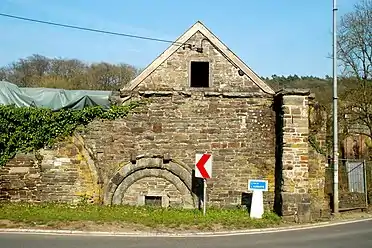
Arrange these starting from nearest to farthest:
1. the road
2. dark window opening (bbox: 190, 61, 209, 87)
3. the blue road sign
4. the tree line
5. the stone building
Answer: the road → the blue road sign → the stone building → dark window opening (bbox: 190, 61, 209, 87) → the tree line

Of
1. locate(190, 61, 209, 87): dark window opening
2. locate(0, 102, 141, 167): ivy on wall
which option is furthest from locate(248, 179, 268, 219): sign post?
locate(0, 102, 141, 167): ivy on wall

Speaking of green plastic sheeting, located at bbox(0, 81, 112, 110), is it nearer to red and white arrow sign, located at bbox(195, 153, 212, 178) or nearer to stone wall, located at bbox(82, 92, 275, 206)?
stone wall, located at bbox(82, 92, 275, 206)

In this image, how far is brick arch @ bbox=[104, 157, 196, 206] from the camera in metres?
17.6

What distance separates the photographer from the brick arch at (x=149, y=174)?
1759 cm

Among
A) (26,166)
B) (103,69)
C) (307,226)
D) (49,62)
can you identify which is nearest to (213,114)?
(307,226)

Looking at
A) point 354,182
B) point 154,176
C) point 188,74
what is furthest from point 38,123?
point 354,182

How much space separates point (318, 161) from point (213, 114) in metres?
4.36

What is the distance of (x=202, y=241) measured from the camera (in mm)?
12188

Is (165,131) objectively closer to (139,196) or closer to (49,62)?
(139,196)

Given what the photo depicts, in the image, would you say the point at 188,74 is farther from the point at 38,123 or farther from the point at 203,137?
the point at 38,123

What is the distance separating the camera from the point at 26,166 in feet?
57.2

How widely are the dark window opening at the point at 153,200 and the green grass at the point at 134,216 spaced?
0.54 m

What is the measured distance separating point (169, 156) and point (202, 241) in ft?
19.4

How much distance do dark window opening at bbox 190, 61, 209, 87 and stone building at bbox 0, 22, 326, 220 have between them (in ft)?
4.48
